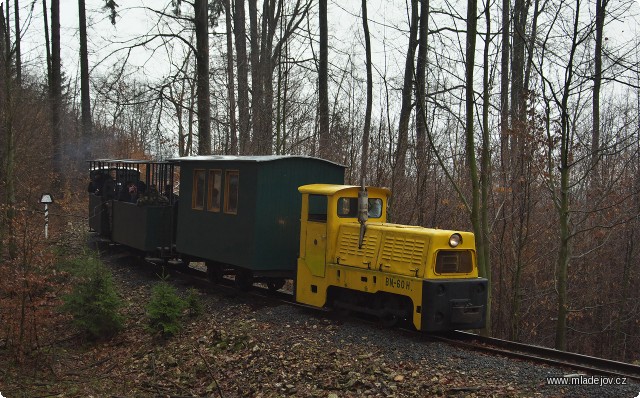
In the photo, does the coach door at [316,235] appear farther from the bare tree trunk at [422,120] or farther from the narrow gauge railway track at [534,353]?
the bare tree trunk at [422,120]

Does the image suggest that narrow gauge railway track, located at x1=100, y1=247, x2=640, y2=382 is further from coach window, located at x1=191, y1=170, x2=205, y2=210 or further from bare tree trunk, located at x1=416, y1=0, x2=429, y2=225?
bare tree trunk, located at x1=416, y1=0, x2=429, y2=225

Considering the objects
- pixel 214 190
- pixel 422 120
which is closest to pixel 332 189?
pixel 214 190

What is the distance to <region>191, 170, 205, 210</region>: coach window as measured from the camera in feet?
48.0

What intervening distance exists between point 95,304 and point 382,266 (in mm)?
5638

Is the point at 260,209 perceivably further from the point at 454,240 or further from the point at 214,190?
the point at 454,240

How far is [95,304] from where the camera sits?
41.6ft

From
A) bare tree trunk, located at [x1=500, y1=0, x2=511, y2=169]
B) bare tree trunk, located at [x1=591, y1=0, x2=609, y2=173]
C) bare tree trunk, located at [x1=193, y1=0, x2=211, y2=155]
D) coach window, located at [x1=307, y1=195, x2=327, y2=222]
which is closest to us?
coach window, located at [x1=307, y1=195, x2=327, y2=222]

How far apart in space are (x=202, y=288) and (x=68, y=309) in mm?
2965

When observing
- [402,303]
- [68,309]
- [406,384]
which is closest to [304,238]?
[402,303]

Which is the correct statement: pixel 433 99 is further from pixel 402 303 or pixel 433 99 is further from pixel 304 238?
pixel 402 303

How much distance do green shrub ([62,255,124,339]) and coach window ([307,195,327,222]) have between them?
4.21 m

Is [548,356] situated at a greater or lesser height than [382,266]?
lesser

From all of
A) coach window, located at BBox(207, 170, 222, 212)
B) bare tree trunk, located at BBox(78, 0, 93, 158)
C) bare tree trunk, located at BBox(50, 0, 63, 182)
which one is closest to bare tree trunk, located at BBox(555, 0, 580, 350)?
coach window, located at BBox(207, 170, 222, 212)

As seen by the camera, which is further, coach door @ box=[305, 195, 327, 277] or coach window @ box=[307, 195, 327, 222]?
coach window @ box=[307, 195, 327, 222]
